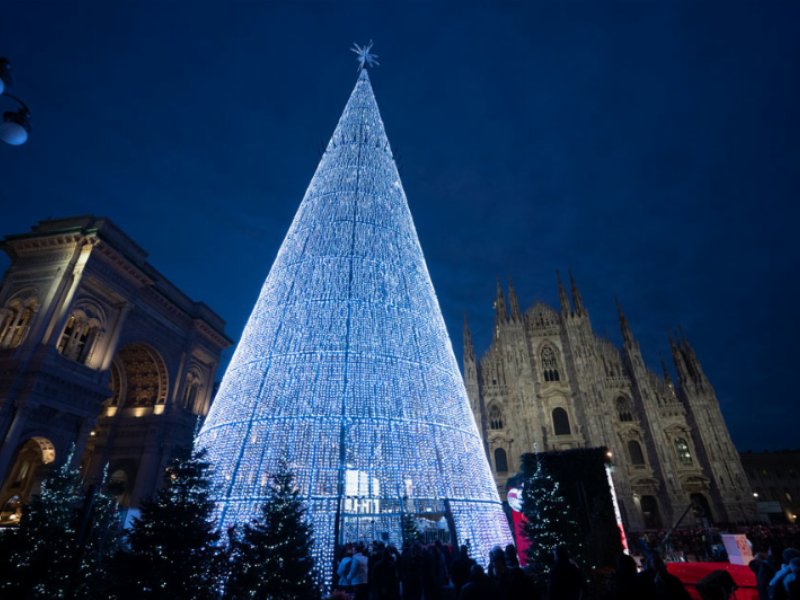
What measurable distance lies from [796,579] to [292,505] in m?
5.97

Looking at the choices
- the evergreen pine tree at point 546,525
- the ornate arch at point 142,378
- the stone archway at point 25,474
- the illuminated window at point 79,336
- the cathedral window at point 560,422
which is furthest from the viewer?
the cathedral window at point 560,422

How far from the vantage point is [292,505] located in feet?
19.3

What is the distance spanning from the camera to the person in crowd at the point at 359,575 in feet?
19.2

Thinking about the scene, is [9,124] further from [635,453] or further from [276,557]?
[635,453]

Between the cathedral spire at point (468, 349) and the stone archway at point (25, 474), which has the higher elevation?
the cathedral spire at point (468, 349)

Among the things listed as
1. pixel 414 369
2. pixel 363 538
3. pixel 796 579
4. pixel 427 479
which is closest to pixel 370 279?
pixel 414 369

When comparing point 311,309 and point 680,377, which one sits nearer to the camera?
point 311,309

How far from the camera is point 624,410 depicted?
1369 inches

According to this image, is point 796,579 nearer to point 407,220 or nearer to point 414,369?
point 414,369

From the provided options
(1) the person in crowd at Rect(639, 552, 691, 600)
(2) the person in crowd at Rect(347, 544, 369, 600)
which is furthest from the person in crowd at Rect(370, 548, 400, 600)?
(1) the person in crowd at Rect(639, 552, 691, 600)

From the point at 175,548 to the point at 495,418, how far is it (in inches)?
A: 1325

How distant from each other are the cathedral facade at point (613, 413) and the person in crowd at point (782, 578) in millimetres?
28724

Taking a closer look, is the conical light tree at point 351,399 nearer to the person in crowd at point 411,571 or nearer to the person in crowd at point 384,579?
the person in crowd at point 411,571

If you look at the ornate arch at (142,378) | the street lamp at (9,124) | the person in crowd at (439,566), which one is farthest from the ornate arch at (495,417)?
the street lamp at (9,124)
